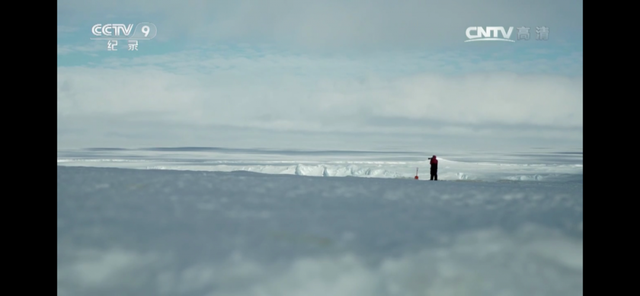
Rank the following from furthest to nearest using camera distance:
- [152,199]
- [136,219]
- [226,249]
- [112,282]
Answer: [152,199] < [136,219] < [226,249] < [112,282]

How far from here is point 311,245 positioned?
231 cm

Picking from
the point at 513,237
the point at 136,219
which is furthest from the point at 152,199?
the point at 513,237

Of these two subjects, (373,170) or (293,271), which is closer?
(293,271)

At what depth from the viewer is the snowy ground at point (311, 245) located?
201 cm

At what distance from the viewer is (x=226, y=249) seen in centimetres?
223

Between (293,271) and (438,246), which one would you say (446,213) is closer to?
(438,246)

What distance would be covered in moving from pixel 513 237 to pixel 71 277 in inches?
91.7

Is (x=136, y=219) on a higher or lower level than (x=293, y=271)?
higher

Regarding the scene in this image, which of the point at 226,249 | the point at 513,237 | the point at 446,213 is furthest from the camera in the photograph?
the point at 446,213

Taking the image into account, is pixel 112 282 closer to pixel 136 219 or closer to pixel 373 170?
pixel 136 219

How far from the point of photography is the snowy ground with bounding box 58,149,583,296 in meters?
2.01

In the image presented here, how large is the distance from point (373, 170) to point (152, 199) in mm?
18328
